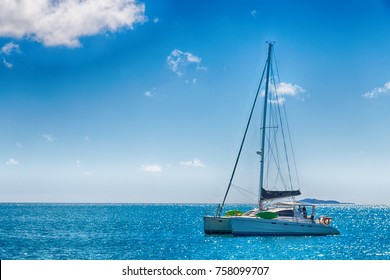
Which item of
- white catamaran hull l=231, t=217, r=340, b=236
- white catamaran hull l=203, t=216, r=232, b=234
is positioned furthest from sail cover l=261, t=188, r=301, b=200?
white catamaran hull l=203, t=216, r=232, b=234

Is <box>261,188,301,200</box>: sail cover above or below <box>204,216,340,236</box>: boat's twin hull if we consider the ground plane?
above

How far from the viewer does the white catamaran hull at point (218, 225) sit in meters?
44.5

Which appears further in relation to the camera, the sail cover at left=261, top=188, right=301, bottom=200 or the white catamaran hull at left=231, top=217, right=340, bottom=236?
the sail cover at left=261, top=188, right=301, bottom=200

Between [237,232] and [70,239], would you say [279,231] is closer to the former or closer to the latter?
[237,232]

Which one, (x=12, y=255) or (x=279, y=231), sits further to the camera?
(x=279, y=231)

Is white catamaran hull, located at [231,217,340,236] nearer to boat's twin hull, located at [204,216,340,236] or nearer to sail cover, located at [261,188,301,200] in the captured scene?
boat's twin hull, located at [204,216,340,236]

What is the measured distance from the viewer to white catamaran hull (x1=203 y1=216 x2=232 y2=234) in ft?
146

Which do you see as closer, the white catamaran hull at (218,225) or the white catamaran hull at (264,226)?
the white catamaran hull at (264,226)

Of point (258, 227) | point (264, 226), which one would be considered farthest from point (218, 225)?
point (264, 226)

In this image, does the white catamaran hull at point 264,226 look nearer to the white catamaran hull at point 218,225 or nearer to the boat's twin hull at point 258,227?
the boat's twin hull at point 258,227

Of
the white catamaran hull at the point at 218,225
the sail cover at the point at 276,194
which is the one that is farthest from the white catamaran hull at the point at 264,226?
the sail cover at the point at 276,194
